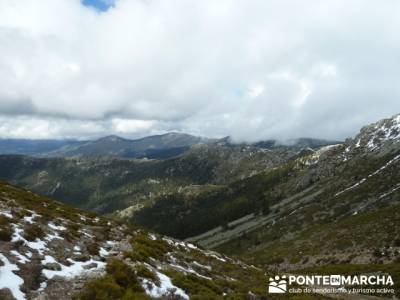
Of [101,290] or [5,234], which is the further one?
[5,234]

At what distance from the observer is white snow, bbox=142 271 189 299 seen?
20656mm

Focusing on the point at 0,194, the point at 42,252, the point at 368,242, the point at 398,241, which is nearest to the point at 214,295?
the point at 42,252

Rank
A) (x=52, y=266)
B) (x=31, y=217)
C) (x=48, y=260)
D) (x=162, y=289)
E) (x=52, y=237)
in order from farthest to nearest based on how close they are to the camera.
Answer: (x=31, y=217) → (x=52, y=237) → (x=162, y=289) → (x=48, y=260) → (x=52, y=266)

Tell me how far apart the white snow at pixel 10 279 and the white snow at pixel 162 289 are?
6.08 meters

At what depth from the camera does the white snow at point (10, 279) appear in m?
16.8

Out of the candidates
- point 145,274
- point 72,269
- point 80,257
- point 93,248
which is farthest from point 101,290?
point 93,248

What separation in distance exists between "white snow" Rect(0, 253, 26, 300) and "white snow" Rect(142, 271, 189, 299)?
6.08 meters

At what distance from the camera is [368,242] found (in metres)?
78.9

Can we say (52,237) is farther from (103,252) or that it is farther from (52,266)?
(52,266)

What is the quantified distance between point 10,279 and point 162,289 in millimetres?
7544

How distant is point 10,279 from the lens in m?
17.6

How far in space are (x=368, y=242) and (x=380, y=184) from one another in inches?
4708

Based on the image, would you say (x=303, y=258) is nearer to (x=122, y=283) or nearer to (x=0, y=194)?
Answer: (x=0, y=194)

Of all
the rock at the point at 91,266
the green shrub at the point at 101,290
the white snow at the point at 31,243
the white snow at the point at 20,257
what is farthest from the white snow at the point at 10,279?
the rock at the point at 91,266
